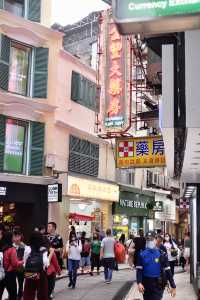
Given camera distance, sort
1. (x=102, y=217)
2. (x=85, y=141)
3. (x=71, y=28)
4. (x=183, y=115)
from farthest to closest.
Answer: (x=71, y=28), (x=102, y=217), (x=85, y=141), (x=183, y=115)

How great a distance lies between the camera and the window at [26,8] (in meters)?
23.3

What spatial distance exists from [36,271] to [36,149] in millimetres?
13337

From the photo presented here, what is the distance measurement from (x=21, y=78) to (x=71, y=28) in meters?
16.7

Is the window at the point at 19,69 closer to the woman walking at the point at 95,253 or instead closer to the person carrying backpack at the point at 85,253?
the person carrying backpack at the point at 85,253

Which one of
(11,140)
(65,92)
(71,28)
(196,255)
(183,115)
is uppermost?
(71,28)

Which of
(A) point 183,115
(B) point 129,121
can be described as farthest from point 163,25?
(B) point 129,121

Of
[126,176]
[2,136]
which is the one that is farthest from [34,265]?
[126,176]

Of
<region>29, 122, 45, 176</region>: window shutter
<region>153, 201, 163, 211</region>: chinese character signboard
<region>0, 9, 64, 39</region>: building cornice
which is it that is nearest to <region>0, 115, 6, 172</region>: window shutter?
<region>29, 122, 45, 176</region>: window shutter

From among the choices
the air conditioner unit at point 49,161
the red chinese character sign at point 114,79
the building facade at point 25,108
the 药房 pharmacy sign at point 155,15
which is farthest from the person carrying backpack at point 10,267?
the air conditioner unit at point 49,161

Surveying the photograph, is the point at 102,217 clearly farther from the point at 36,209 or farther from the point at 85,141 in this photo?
the point at 36,209

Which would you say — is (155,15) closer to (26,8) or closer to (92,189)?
(26,8)

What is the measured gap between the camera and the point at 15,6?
2338cm

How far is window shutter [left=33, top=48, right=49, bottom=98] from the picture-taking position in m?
23.3

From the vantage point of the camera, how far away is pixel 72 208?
1034 inches
